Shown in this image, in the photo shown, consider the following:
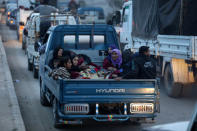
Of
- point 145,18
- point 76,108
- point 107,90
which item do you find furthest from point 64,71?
point 145,18

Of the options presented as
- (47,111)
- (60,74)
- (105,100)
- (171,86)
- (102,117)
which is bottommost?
(47,111)

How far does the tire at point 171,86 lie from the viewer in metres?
13.4

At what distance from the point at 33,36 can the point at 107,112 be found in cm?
1061

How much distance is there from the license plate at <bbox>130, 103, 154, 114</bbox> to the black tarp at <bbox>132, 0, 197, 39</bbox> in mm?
5766

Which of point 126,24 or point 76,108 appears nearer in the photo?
point 76,108

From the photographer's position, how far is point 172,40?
13.7 meters

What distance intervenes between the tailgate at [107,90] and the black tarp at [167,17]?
5.77 meters

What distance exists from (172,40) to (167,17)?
117 centimetres

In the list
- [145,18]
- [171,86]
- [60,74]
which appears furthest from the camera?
[145,18]

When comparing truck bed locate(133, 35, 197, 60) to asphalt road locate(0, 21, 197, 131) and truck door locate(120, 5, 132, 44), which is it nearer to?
asphalt road locate(0, 21, 197, 131)

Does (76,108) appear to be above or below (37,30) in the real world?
below

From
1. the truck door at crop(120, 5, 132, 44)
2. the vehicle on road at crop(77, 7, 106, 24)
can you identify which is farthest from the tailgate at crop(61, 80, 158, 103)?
the vehicle on road at crop(77, 7, 106, 24)

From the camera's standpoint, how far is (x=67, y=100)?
839 cm

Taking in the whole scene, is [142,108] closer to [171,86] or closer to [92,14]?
[171,86]
